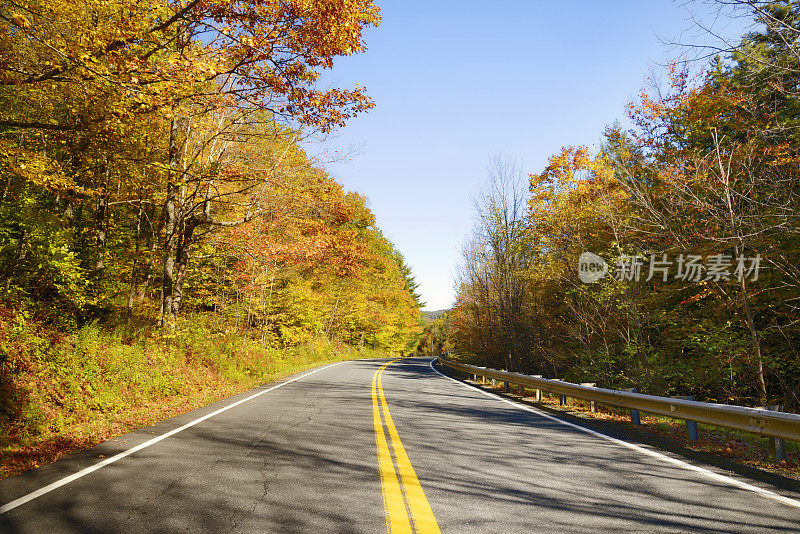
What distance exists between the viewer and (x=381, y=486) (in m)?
3.99

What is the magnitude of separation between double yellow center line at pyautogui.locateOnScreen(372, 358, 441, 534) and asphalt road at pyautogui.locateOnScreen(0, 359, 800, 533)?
17mm

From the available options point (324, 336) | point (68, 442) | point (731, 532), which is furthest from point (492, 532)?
point (324, 336)

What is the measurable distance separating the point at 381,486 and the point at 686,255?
36.3 feet

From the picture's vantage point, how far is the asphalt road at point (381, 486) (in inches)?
127

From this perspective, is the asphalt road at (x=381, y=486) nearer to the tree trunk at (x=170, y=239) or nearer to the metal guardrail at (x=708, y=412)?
the metal guardrail at (x=708, y=412)

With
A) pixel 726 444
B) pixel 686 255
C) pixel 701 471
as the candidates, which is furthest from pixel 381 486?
pixel 686 255

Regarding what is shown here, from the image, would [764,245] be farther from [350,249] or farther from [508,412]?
[350,249]

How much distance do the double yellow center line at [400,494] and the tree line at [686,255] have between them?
6290mm

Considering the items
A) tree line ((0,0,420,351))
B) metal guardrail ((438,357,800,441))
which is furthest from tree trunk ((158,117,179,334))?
metal guardrail ((438,357,800,441))

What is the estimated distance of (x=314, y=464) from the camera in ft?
15.5

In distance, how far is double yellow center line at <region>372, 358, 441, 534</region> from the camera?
10.2ft

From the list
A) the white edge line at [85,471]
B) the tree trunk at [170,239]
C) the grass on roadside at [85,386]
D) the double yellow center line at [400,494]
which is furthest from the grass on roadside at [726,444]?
the tree trunk at [170,239]

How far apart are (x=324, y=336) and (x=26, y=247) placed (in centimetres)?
3164

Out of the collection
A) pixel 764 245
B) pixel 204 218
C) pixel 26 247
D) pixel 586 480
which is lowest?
pixel 586 480
